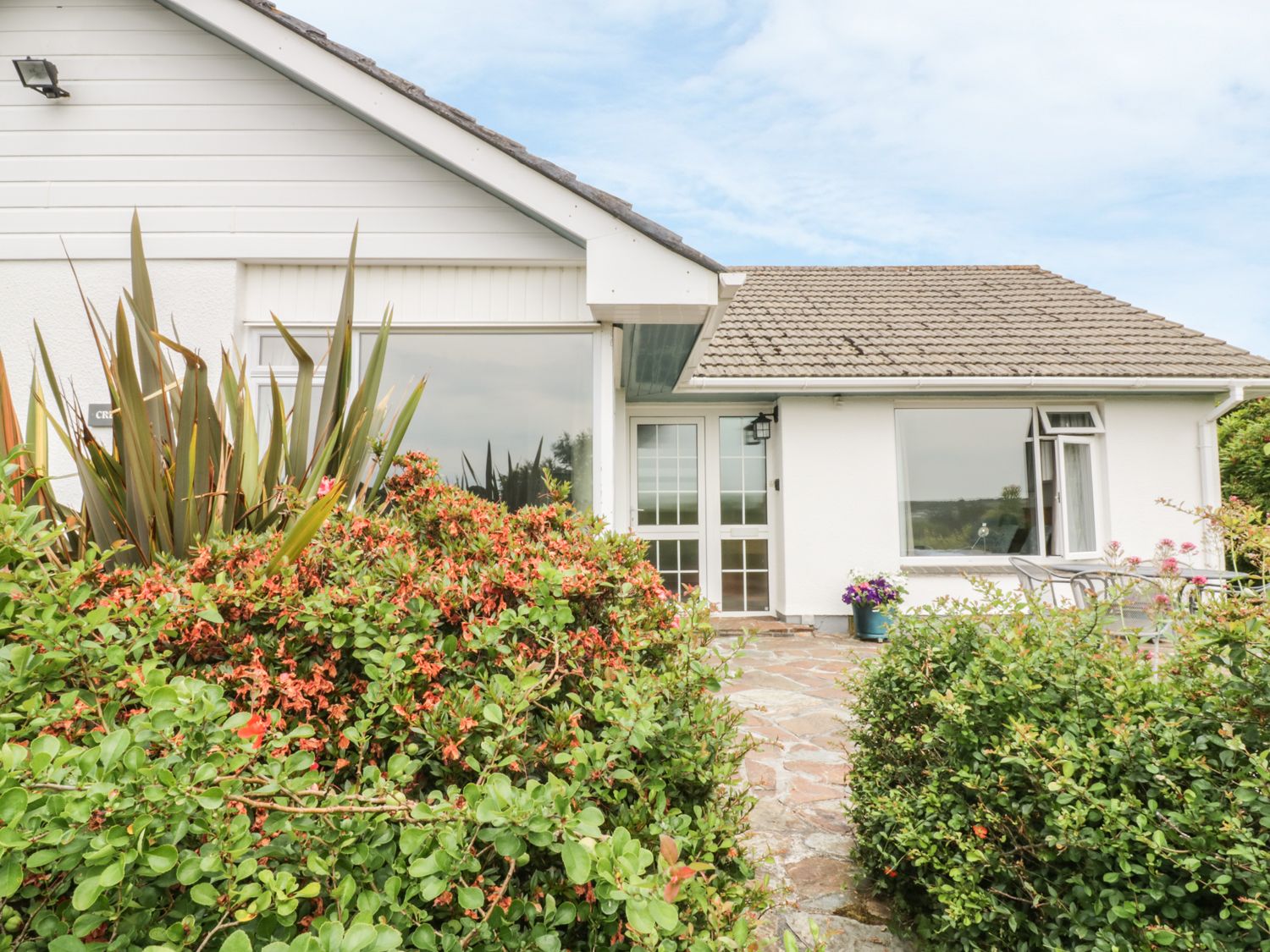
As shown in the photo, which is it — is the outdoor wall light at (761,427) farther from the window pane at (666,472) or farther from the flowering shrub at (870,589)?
the flowering shrub at (870,589)

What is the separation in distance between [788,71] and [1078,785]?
47.3 ft

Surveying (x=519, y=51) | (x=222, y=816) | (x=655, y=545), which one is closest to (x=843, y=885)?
(x=222, y=816)

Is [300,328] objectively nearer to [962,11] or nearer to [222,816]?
[222,816]

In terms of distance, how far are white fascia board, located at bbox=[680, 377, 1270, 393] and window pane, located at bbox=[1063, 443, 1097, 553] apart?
826mm

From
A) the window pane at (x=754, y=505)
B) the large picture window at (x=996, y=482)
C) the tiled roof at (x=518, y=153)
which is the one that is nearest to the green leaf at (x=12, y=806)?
the tiled roof at (x=518, y=153)

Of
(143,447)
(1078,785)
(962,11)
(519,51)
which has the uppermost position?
→ (962,11)

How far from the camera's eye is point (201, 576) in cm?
158

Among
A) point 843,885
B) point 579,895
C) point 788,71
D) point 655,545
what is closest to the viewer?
point 579,895

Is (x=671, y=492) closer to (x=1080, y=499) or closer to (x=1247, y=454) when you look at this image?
(x=1080, y=499)

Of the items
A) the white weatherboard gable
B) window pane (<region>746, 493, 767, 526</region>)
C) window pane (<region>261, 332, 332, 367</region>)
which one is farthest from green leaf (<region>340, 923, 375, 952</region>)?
window pane (<region>746, 493, 767, 526</region>)

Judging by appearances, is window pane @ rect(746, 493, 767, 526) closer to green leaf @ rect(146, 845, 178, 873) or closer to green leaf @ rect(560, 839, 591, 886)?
green leaf @ rect(560, 839, 591, 886)

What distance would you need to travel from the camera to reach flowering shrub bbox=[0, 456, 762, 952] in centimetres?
90

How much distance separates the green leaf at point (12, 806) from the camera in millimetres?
817

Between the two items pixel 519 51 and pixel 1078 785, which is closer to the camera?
pixel 1078 785
